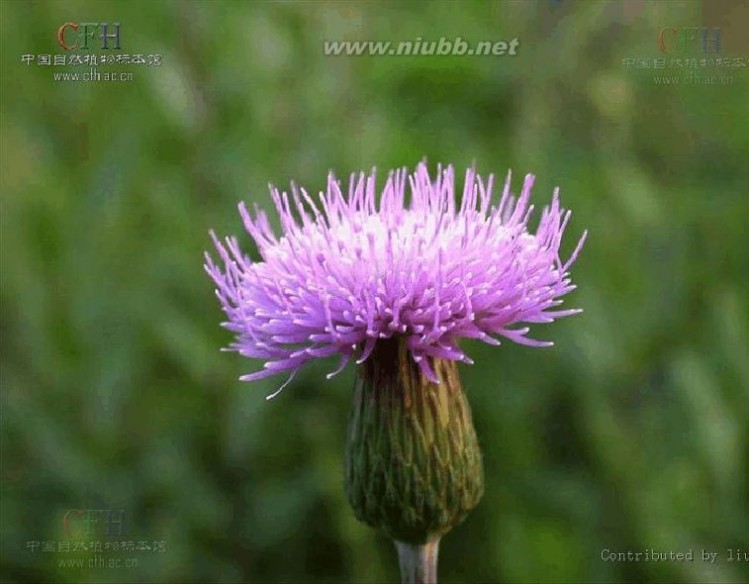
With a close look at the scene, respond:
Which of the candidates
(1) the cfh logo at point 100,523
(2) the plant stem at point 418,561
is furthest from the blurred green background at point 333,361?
(2) the plant stem at point 418,561

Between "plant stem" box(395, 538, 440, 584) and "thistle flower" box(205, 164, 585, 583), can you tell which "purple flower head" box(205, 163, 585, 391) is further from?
"plant stem" box(395, 538, 440, 584)

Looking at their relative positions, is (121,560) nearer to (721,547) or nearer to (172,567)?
(172,567)

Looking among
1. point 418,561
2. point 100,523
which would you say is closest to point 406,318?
point 418,561

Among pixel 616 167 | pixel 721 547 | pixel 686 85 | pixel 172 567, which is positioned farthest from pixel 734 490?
pixel 172 567

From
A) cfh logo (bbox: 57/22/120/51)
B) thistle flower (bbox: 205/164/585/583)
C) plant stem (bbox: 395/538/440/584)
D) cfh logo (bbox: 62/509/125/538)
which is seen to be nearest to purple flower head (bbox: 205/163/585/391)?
thistle flower (bbox: 205/164/585/583)

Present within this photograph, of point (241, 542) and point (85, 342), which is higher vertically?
point (85, 342)

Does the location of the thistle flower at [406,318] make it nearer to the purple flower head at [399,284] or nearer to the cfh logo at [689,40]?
the purple flower head at [399,284]
